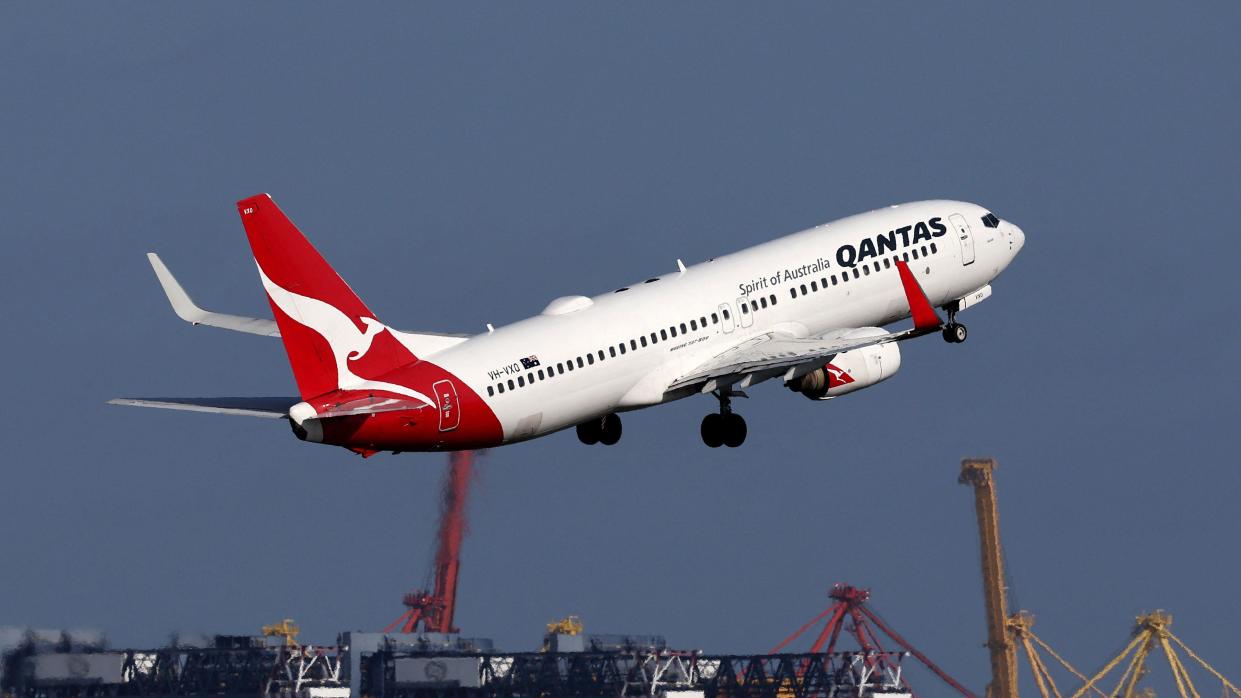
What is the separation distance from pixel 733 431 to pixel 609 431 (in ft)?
14.8

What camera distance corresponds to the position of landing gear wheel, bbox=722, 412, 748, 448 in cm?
8306

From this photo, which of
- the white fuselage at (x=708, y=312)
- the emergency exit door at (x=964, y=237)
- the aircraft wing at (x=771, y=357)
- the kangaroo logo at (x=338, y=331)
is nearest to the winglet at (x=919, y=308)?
the aircraft wing at (x=771, y=357)

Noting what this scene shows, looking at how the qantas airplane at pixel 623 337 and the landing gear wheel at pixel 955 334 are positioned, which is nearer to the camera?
the qantas airplane at pixel 623 337

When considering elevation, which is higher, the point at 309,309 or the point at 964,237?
the point at 964,237

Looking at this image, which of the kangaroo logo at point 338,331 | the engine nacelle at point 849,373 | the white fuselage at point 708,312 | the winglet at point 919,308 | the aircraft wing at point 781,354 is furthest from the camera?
the engine nacelle at point 849,373

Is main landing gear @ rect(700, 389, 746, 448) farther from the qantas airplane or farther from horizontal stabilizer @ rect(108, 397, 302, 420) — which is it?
horizontal stabilizer @ rect(108, 397, 302, 420)

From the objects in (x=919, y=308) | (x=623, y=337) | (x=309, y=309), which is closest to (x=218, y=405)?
(x=309, y=309)

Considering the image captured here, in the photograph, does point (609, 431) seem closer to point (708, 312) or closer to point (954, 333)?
point (708, 312)

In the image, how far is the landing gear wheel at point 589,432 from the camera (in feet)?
275

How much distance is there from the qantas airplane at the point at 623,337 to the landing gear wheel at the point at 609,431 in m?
0.07

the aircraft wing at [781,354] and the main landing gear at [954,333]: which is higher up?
the main landing gear at [954,333]

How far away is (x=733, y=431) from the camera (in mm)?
83062

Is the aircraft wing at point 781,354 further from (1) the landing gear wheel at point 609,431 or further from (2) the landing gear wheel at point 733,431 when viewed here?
(1) the landing gear wheel at point 609,431

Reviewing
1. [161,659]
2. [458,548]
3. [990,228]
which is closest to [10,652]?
[458,548]
